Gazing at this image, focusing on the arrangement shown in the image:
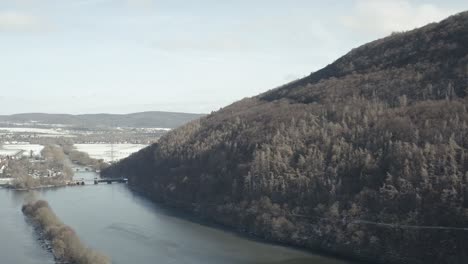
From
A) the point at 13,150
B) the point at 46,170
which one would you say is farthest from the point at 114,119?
the point at 46,170

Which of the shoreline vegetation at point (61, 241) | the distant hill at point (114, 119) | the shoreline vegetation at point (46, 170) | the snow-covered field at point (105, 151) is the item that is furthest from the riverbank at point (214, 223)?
the distant hill at point (114, 119)

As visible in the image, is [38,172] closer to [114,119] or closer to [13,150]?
[13,150]

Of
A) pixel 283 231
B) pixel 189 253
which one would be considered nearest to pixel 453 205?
pixel 283 231

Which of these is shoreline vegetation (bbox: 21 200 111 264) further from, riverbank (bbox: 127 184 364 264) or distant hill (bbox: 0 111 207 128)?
distant hill (bbox: 0 111 207 128)

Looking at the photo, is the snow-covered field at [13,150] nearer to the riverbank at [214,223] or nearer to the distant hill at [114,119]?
the riverbank at [214,223]

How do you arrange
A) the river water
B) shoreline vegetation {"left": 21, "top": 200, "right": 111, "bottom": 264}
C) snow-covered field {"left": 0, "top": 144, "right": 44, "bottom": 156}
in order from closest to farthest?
shoreline vegetation {"left": 21, "top": 200, "right": 111, "bottom": 264}
the river water
snow-covered field {"left": 0, "top": 144, "right": 44, "bottom": 156}

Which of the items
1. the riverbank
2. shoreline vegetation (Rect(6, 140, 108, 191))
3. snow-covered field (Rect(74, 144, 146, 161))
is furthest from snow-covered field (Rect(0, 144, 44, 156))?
the riverbank

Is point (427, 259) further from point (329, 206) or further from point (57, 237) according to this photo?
point (57, 237)
